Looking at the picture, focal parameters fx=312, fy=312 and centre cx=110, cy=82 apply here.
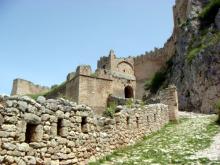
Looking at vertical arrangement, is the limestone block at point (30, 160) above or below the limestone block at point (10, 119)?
below

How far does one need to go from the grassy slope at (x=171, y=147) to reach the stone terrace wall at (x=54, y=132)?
0.57 m

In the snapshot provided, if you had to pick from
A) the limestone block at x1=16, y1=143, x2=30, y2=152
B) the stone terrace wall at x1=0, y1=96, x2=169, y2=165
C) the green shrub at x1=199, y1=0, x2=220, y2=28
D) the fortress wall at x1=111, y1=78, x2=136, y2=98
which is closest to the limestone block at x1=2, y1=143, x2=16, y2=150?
the stone terrace wall at x1=0, y1=96, x2=169, y2=165

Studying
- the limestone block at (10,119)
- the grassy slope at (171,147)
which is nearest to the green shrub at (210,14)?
the grassy slope at (171,147)

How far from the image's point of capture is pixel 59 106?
8.00m

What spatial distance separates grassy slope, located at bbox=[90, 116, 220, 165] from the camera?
9281 mm

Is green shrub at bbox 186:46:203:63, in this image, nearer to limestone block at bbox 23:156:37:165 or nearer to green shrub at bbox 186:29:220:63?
green shrub at bbox 186:29:220:63

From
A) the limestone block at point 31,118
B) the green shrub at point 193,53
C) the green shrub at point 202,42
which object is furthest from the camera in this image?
the green shrub at point 193,53

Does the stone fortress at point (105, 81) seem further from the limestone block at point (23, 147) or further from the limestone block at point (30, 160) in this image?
the limestone block at point (23, 147)

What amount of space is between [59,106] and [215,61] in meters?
22.0

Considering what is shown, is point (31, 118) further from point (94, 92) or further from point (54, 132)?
point (94, 92)

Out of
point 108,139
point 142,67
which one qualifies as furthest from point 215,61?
point 142,67

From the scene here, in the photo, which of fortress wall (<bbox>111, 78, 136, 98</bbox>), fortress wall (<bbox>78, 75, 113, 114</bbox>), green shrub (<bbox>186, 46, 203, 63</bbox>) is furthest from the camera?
fortress wall (<bbox>111, 78, 136, 98</bbox>)

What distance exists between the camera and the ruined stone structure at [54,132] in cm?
635

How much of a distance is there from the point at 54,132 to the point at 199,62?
23.6 m
